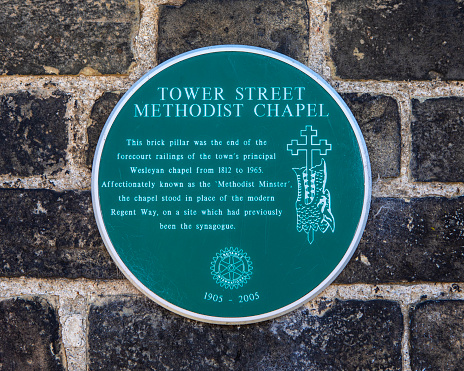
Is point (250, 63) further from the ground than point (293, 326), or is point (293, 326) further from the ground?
point (250, 63)

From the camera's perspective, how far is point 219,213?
115cm

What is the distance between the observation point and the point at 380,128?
119 cm

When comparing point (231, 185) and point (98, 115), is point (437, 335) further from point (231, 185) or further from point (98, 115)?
point (98, 115)

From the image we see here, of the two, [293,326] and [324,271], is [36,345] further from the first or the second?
[324,271]

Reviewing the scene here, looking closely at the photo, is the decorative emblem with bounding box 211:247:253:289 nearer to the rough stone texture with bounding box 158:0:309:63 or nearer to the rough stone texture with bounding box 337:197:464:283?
the rough stone texture with bounding box 337:197:464:283

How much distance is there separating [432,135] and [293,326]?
777 mm

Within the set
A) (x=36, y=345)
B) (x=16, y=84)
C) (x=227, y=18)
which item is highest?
(x=227, y=18)

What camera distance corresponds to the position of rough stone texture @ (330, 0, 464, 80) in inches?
46.6

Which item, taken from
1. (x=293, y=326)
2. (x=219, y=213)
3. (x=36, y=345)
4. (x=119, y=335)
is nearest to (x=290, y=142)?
(x=219, y=213)

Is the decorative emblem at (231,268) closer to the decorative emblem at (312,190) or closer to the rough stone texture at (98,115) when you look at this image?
the decorative emblem at (312,190)

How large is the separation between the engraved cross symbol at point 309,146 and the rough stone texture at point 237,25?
9.9 inches

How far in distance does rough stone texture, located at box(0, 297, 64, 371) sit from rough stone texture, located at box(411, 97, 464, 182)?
1300mm

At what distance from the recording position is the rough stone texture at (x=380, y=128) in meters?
1.19

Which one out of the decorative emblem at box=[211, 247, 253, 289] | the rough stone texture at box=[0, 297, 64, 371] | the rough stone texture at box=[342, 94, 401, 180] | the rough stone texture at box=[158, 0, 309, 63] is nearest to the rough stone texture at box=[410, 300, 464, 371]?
the rough stone texture at box=[342, 94, 401, 180]
